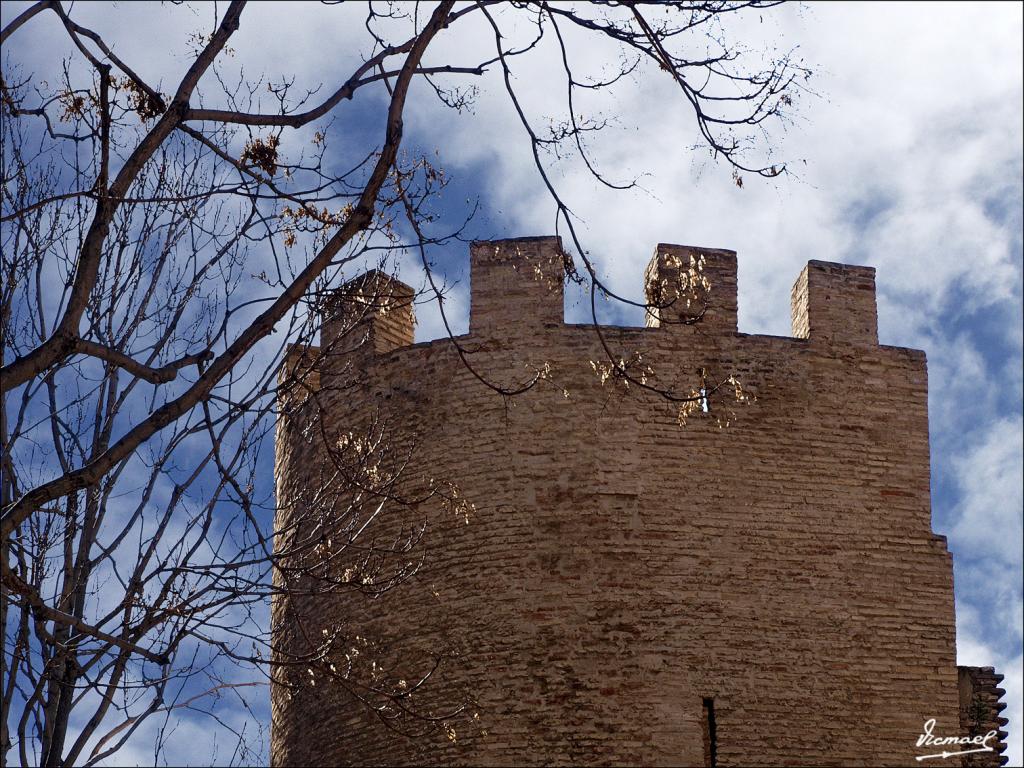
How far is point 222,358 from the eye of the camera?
634cm

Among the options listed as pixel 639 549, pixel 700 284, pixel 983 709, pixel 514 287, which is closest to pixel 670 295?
pixel 700 284

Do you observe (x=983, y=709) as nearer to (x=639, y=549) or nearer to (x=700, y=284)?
(x=639, y=549)

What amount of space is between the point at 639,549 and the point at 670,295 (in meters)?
1.86

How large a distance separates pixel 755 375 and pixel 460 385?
79.5 inches

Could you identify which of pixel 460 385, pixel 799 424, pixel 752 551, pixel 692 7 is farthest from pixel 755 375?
pixel 692 7

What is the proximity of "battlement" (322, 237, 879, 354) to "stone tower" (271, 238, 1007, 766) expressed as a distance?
0.9 inches

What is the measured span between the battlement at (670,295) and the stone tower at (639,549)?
23mm

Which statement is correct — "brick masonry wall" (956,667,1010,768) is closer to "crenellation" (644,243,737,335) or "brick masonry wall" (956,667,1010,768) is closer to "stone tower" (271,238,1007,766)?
"stone tower" (271,238,1007,766)

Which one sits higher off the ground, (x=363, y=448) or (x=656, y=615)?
(x=363, y=448)

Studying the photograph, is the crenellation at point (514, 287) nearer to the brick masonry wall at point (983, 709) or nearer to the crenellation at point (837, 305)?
the crenellation at point (837, 305)

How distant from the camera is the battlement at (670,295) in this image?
11.9 metres

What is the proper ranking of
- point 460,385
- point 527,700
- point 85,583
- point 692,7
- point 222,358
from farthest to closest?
point 460,385 → point 527,700 → point 85,583 → point 692,7 → point 222,358

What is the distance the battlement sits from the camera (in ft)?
39.1

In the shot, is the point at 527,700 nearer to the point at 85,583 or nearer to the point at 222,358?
the point at 85,583
